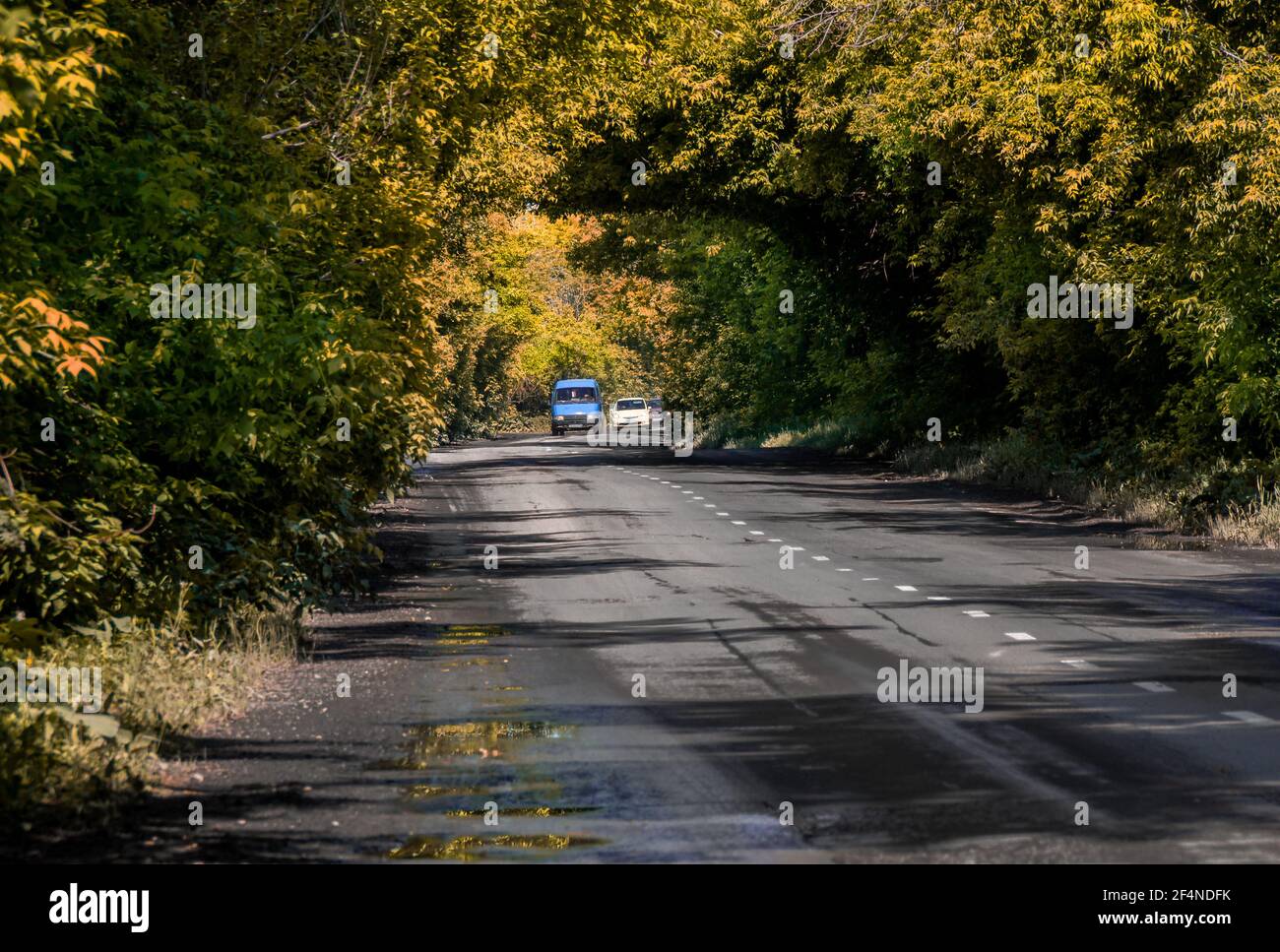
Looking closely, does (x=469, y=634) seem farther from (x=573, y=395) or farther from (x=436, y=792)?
(x=573, y=395)

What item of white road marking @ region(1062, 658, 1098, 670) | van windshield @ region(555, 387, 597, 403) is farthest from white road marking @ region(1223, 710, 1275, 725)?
van windshield @ region(555, 387, 597, 403)

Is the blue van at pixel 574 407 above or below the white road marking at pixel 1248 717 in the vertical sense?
above

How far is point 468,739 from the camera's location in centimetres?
1011

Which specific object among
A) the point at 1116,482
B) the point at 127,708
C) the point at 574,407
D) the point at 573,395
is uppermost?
the point at 573,395

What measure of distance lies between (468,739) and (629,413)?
75.0 m

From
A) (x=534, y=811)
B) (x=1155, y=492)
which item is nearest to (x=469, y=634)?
(x=534, y=811)

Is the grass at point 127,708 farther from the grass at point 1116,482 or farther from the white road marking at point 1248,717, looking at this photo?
the grass at point 1116,482

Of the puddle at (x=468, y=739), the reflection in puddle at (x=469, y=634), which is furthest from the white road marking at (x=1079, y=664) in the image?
the reflection in puddle at (x=469, y=634)

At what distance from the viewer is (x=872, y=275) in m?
43.4

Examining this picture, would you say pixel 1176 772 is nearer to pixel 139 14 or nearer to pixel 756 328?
pixel 139 14

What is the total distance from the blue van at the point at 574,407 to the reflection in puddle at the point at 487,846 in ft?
236

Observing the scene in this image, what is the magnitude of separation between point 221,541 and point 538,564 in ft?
23.6

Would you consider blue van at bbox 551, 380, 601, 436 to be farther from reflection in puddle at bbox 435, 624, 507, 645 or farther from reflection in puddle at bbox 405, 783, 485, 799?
reflection in puddle at bbox 405, 783, 485, 799

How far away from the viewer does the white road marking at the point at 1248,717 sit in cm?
1037
